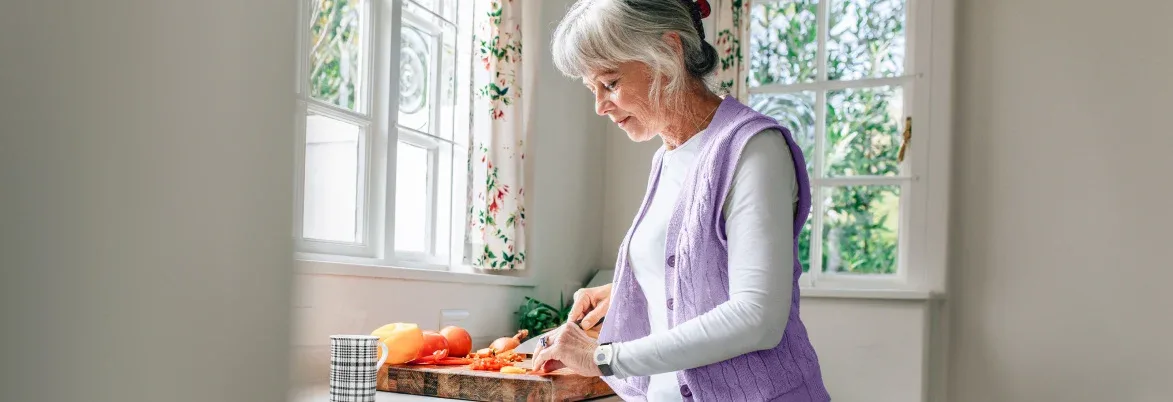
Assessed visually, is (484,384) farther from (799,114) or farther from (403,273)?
(799,114)

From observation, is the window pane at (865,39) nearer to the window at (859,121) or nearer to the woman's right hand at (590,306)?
the window at (859,121)

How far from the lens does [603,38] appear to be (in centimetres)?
144

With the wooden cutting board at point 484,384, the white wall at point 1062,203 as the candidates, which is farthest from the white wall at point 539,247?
the white wall at point 1062,203

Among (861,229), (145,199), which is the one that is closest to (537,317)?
(861,229)

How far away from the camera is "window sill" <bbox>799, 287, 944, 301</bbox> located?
2.89 m

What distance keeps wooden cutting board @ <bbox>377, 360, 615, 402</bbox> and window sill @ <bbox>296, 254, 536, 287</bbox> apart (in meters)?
0.27

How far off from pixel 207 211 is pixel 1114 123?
2993mm

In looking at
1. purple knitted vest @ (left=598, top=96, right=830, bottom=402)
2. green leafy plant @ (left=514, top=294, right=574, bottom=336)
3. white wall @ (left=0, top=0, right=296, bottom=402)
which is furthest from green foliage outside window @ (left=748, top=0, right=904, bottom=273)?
white wall @ (left=0, top=0, right=296, bottom=402)

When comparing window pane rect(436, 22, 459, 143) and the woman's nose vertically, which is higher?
window pane rect(436, 22, 459, 143)

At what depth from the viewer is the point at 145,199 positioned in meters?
0.26

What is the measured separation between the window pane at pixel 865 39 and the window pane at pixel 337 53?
5.49 ft

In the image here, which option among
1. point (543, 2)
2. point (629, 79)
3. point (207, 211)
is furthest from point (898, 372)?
point (207, 211)

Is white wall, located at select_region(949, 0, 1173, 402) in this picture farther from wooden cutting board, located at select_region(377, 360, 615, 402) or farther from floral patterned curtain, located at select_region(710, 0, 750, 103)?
wooden cutting board, located at select_region(377, 360, 615, 402)

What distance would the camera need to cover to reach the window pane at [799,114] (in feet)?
10.7
